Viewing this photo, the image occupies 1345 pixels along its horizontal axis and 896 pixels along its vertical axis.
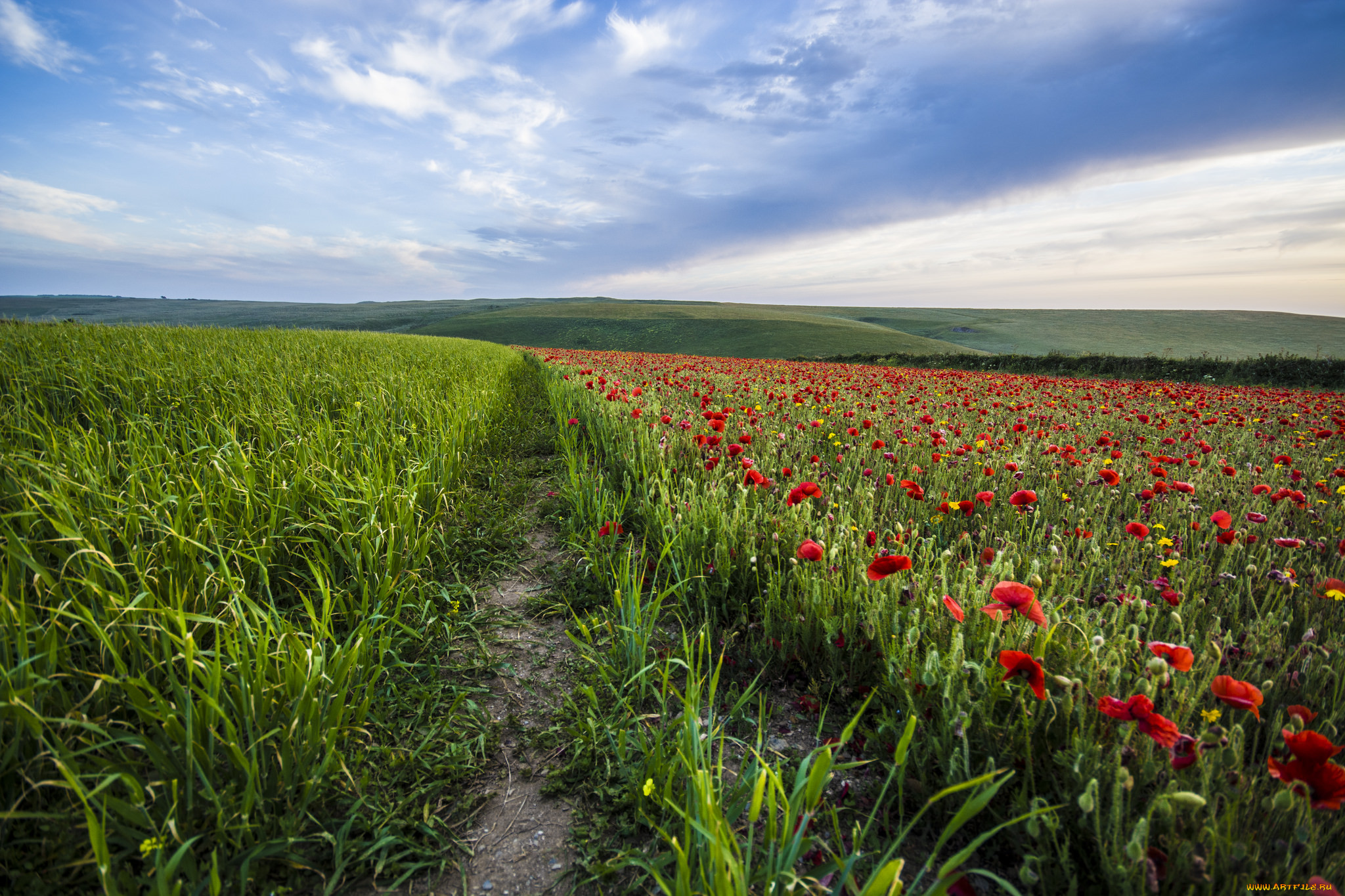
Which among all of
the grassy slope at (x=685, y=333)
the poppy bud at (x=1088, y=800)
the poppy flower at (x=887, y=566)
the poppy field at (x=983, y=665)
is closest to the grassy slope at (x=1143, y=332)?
the grassy slope at (x=685, y=333)

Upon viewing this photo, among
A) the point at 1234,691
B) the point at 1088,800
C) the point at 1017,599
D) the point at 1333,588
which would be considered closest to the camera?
the point at 1088,800

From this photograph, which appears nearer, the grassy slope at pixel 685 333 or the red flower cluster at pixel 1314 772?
the red flower cluster at pixel 1314 772

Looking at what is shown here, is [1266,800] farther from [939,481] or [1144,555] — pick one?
[939,481]

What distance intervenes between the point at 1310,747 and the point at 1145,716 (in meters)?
0.24

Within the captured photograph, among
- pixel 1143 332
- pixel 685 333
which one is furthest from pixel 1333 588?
pixel 1143 332

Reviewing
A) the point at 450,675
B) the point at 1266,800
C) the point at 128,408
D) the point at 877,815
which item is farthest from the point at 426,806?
the point at 128,408

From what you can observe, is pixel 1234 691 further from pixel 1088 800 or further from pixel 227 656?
pixel 227 656

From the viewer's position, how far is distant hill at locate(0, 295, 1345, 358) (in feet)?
133

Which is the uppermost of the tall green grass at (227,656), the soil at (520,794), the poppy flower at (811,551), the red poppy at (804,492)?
the red poppy at (804,492)

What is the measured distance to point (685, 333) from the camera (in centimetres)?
5028

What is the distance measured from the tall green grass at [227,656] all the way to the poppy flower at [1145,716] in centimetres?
175

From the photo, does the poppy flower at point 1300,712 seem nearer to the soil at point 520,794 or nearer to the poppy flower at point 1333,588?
the poppy flower at point 1333,588

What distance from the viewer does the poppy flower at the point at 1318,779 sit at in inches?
40.3

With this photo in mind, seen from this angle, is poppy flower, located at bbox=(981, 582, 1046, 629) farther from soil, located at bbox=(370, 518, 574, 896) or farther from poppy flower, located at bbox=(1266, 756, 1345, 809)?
soil, located at bbox=(370, 518, 574, 896)
